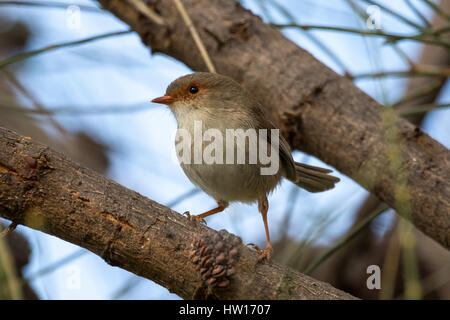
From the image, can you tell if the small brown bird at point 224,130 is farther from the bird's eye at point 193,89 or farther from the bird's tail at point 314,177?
the bird's tail at point 314,177

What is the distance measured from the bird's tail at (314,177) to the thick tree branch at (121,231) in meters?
1.87

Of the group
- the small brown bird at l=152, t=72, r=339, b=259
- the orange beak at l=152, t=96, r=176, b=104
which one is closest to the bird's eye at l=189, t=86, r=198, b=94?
the small brown bird at l=152, t=72, r=339, b=259

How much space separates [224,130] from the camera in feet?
11.3

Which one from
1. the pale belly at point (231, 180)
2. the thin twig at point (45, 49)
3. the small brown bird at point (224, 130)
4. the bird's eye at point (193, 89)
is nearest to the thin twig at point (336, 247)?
the small brown bird at point (224, 130)

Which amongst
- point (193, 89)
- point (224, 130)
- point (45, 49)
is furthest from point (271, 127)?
point (45, 49)

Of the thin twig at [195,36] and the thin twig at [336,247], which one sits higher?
the thin twig at [195,36]

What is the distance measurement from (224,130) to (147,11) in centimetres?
129

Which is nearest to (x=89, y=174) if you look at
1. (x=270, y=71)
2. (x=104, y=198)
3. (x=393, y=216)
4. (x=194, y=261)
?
(x=104, y=198)

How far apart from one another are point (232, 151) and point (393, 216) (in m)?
2.46

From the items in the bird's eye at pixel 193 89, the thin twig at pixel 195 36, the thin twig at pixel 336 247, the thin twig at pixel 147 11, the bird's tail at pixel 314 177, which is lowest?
the thin twig at pixel 336 247

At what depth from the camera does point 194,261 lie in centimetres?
234

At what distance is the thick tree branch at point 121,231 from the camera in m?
2.31

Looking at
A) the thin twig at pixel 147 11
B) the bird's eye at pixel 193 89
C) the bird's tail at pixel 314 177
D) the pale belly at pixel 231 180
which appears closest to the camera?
the pale belly at pixel 231 180
